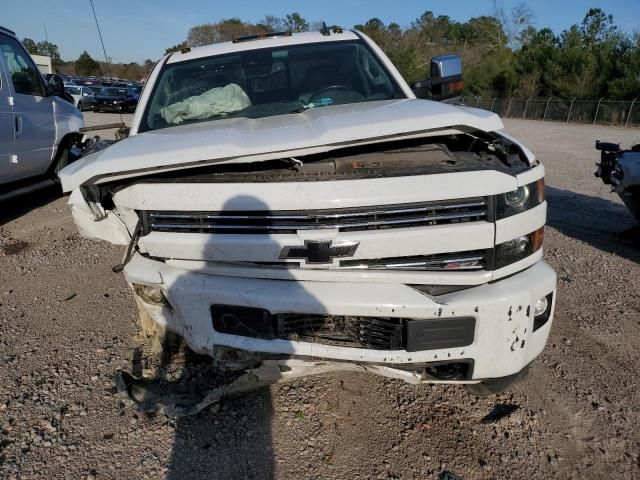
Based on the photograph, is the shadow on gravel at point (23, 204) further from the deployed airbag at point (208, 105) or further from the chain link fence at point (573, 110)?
the chain link fence at point (573, 110)

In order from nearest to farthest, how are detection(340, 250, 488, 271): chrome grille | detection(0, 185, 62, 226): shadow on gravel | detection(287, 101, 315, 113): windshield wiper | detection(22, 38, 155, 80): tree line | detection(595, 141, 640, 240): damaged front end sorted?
detection(340, 250, 488, 271): chrome grille
detection(287, 101, 315, 113): windshield wiper
detection(595, 141, 640, 240): damaged front end
detection(0, 185, 62, 226): shadow on gravel
detection(22, 38, 155, 80): tree line

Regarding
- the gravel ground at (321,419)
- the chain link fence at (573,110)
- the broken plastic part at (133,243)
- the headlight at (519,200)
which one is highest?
the headlight at (519,200)

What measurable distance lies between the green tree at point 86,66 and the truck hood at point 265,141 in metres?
73.7

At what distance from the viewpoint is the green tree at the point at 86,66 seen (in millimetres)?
66500

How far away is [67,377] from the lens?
2955 millimetres

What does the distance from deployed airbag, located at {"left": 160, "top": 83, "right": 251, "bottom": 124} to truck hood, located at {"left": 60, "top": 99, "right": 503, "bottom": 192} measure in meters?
0.88

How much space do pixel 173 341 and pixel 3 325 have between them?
1627 millimetres

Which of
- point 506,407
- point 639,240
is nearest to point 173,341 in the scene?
point 506,407

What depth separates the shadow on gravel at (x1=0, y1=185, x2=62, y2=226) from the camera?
6648mm

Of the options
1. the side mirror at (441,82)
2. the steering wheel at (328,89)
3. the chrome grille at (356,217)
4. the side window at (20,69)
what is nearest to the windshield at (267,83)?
the steering wheel at (328,89)

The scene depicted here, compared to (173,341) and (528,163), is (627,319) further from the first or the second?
(173,341)

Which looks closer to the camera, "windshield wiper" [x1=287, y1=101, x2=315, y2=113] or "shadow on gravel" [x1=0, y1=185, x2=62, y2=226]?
"windshield wiper" [x1=287, y1=101, x2=315, y2=113]

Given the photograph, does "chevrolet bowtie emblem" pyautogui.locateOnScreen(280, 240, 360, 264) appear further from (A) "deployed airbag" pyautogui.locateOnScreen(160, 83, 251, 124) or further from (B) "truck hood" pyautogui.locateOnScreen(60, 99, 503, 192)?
(A) "deployed airbag" pyautogui.locateOnScreen(160, 83, 251, 124)

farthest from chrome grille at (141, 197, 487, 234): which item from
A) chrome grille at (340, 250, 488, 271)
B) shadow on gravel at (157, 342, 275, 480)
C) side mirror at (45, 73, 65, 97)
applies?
side mirror at (45, 73, 65, 97)
